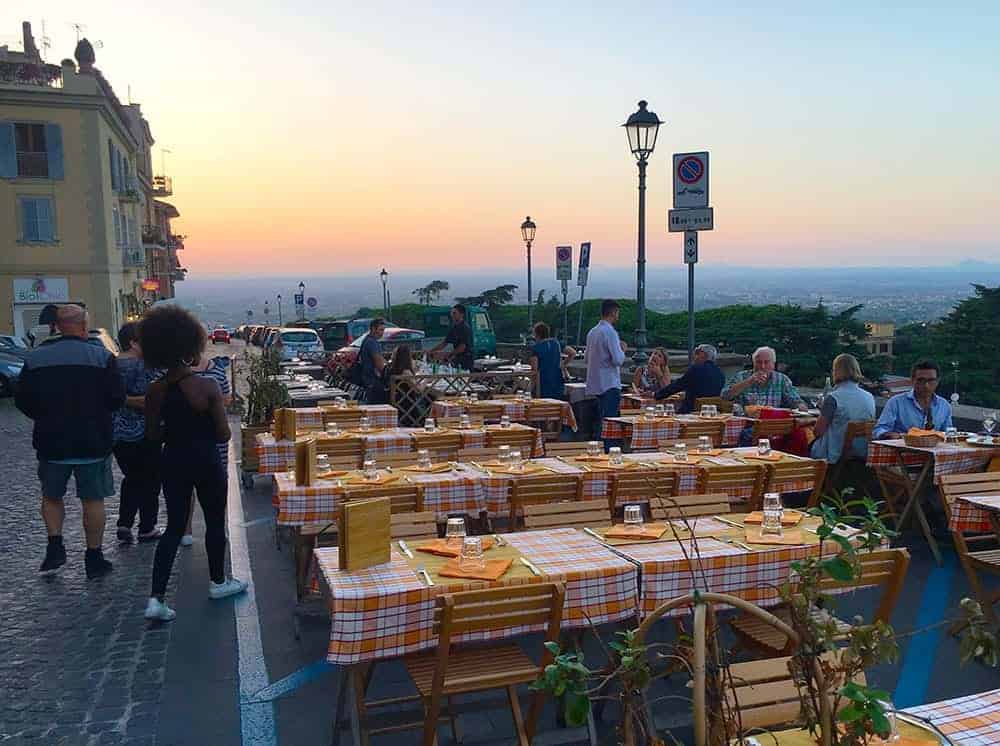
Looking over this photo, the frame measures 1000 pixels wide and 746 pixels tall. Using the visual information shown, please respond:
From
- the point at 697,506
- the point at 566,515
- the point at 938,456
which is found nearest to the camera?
the point at 566,515

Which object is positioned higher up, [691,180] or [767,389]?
[691,180]

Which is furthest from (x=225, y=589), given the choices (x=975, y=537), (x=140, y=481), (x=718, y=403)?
(x=718, y=403)

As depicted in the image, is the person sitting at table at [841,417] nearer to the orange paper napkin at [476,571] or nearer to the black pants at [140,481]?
the orange paper napkin at [476,571]

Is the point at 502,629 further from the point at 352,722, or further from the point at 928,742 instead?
the point at 928,742

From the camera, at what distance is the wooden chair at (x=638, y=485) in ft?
19.2

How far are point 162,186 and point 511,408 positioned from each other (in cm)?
7379

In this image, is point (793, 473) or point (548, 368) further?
point (548, 368)

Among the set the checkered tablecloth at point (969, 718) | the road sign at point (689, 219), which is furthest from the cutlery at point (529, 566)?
the road sign at point (689, 219)

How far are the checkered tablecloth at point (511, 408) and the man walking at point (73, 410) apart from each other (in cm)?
472

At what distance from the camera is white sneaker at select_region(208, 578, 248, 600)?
591 cm

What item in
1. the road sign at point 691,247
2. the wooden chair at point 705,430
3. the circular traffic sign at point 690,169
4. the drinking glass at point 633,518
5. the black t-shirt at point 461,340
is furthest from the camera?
the black t-shirt at point 461,340

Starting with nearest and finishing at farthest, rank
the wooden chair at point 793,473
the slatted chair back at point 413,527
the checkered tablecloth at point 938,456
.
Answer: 1. the slatted chair back at point 413,527
2. the wooden chair at point 793,473
3. the checkered tablecloth at point 938,456

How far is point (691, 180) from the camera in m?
10.9

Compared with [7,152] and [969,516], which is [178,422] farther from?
[7,152]
